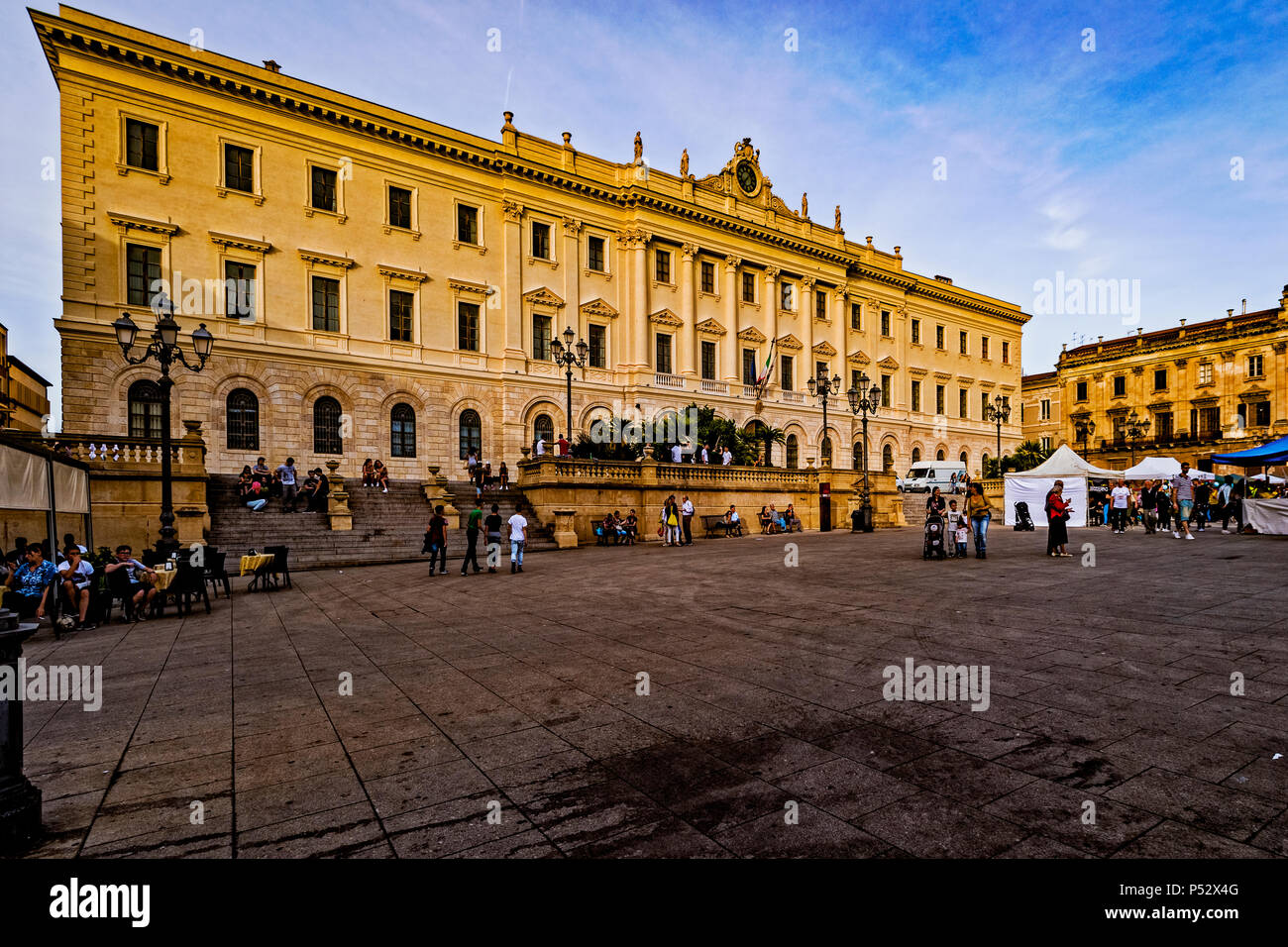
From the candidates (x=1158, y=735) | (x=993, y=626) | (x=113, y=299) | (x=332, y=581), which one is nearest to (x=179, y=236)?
(x=113, y=299)

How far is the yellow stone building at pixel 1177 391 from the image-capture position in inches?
2169

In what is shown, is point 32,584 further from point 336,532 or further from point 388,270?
point 388,270

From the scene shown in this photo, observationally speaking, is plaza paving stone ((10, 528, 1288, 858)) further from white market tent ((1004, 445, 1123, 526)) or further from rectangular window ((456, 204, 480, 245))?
rectangular window ((456, 204, 480, 245))

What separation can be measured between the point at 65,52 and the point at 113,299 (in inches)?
345

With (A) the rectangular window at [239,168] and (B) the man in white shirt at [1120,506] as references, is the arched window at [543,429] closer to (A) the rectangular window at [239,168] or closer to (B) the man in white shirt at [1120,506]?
(A) the rectangular window at [239,168]

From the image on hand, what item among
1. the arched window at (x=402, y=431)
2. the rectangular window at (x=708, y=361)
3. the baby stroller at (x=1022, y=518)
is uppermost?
the rectangular window at (x=708, y=361)

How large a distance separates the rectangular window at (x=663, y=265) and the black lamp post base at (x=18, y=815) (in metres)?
37.7

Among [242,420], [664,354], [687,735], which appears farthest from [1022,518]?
[242,420]

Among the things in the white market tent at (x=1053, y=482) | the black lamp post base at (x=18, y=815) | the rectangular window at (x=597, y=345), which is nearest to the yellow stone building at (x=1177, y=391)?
the white market tent at (x=1053, y=482)

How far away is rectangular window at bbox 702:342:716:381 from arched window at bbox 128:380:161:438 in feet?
88.6

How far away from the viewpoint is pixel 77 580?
1001 centimetres

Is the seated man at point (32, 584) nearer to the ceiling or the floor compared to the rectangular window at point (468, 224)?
nearer to the floor

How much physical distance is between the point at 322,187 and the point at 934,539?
28537 millimetres

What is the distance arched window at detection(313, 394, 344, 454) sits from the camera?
2794 cm
